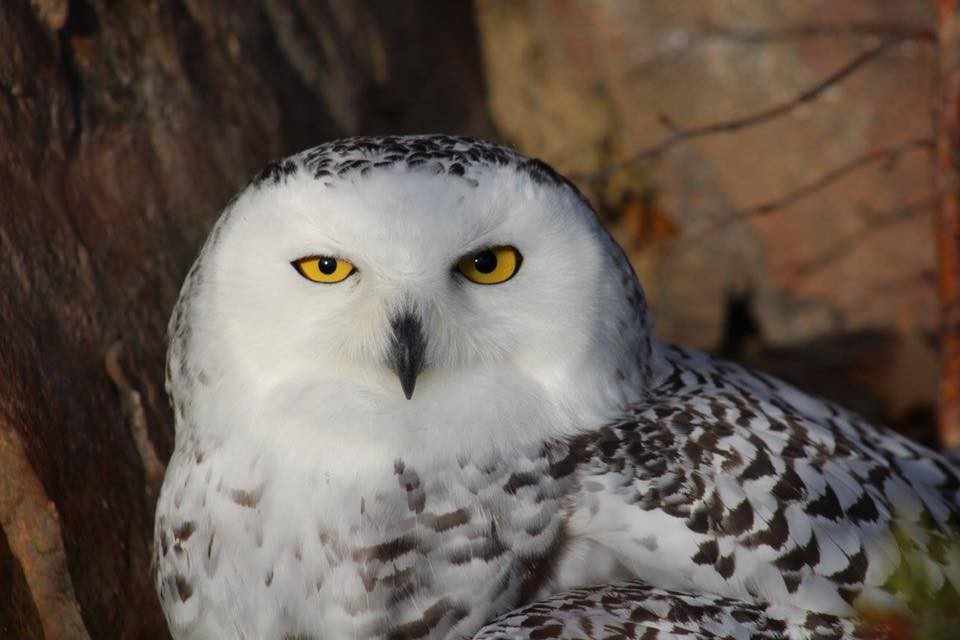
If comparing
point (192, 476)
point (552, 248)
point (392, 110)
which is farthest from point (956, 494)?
point (392, 110)

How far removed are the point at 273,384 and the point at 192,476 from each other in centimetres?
26

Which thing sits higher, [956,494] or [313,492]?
[313,492]

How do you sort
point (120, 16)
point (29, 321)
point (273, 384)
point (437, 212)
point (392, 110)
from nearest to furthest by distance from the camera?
point (437, 212) → point (273, 384) → point (29, 321) → point (120, 16) → point (392, 110)

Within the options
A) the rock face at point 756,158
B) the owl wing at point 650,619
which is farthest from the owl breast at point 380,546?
the rock face at point 756,158

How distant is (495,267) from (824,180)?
1.68 m

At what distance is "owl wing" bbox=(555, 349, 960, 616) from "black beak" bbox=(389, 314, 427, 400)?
0.38m

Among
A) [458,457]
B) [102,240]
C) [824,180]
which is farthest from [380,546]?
[824,180]

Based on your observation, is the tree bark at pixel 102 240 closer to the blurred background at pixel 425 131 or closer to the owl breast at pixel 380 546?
the blurred background at pixel 425 131

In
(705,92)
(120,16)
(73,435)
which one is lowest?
(73,435)

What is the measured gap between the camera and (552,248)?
2.09 meters

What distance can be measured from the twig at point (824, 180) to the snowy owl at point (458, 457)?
1366 millimetres

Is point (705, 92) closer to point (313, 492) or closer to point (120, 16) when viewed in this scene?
point (120, 16)

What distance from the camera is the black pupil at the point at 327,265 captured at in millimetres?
2010

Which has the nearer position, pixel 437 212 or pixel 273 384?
pixel 437 212
